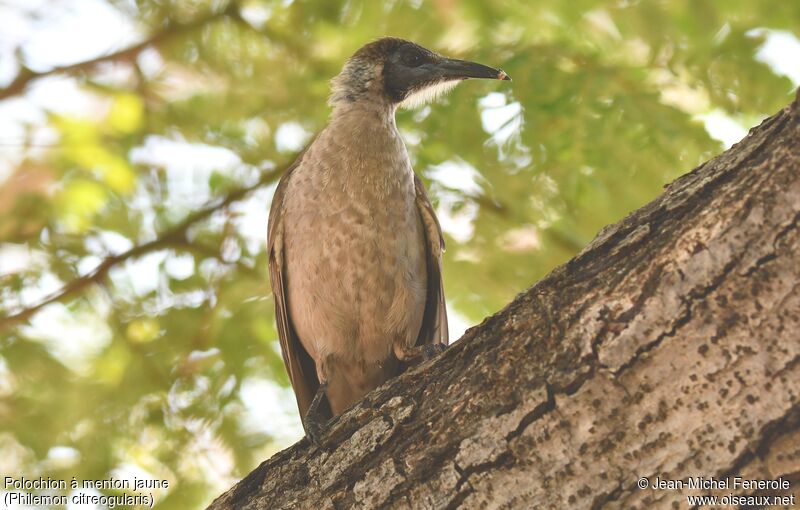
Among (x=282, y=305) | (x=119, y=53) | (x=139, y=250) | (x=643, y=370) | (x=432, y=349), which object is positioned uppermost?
(x=119, y=53)

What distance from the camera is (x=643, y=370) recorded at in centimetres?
238

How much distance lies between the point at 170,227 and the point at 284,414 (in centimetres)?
136

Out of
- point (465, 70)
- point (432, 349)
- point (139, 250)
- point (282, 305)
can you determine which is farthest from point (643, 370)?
point (139, 250)

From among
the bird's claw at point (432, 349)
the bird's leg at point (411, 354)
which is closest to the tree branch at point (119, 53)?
the bird's leg at point (411, 354)

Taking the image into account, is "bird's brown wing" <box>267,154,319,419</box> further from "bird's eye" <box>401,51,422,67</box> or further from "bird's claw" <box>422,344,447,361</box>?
"bird's eye" <box>401,51,422,67</box>

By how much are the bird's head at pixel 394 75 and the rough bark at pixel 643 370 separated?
2.74m

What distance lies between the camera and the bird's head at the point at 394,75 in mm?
5270

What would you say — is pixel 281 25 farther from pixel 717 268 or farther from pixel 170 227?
pixel 717 268

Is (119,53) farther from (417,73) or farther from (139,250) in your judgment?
(417,73)

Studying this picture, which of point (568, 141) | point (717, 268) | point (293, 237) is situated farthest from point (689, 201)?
point (293, 237)

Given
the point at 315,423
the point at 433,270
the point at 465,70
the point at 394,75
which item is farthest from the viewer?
the point at 394,75

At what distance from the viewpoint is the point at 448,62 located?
5.20 metres

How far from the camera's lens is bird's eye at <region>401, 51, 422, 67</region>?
545 cm

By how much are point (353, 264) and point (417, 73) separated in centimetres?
153
